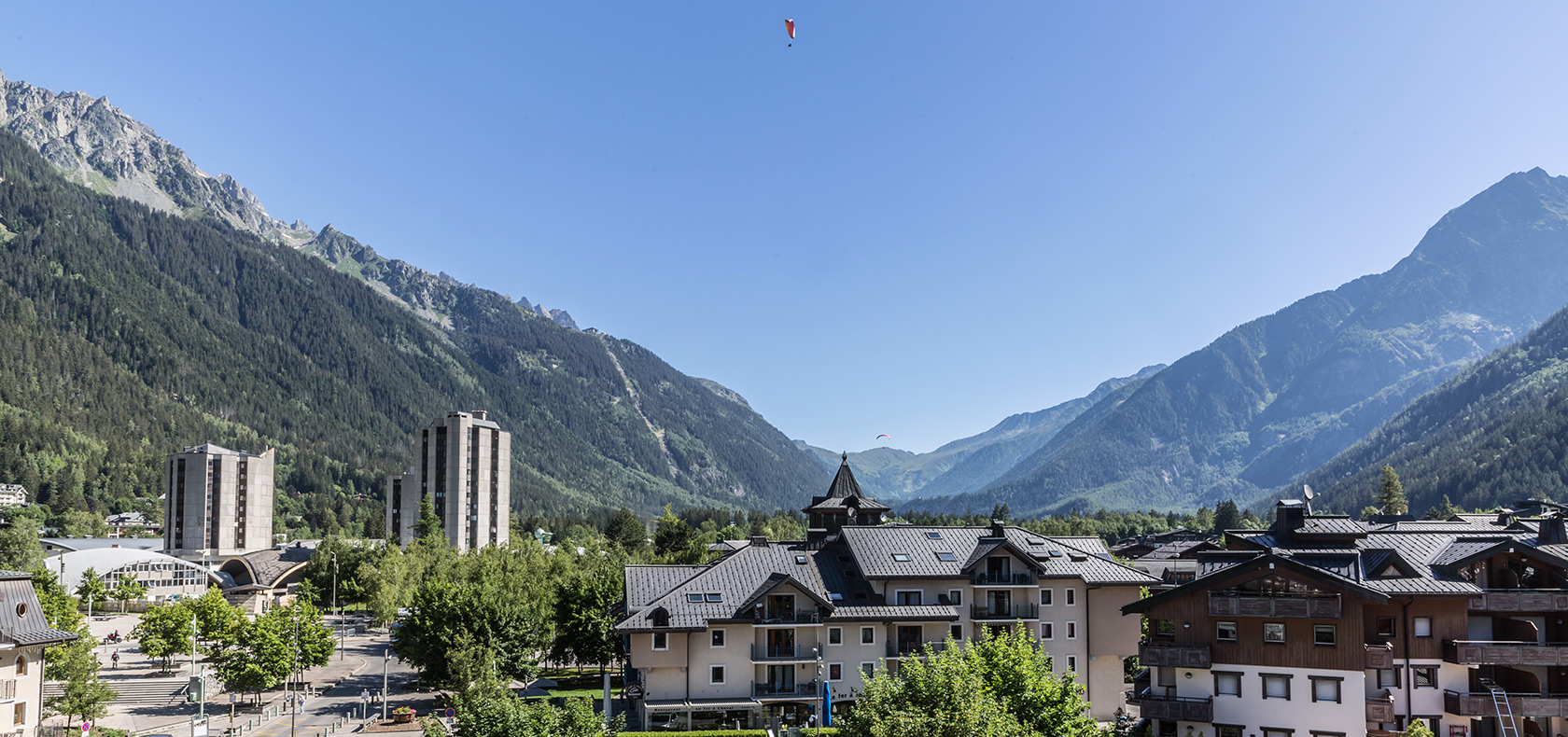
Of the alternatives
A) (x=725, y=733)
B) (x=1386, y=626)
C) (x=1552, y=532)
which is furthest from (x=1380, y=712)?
(x=725, y=733)

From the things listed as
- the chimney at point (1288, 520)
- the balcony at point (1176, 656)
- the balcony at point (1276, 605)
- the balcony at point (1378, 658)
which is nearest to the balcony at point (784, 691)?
the balcony at point (1176, 656)

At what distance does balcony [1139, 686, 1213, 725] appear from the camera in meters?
52.7

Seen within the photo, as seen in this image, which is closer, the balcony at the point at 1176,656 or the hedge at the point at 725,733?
the balcony at the point at 1176,656

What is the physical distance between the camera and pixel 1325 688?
50.7 m

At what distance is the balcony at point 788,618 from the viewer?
2643 inches

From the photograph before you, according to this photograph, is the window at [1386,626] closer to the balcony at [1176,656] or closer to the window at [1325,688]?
the window at [1325,688]

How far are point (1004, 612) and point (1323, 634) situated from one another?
82.7 ft

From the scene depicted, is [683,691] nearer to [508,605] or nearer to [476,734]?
[508,605]

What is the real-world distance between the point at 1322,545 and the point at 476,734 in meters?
45.2

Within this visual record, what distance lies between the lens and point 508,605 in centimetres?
7888

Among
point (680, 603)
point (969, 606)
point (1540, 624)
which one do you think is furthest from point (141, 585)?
point (1540, 624)

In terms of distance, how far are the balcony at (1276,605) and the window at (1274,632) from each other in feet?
3.24

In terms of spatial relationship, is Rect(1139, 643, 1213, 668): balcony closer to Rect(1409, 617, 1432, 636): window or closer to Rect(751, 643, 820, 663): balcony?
Rect(1409, 617, 1432, 636): window

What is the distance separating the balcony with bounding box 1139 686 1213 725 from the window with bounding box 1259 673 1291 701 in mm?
2827
